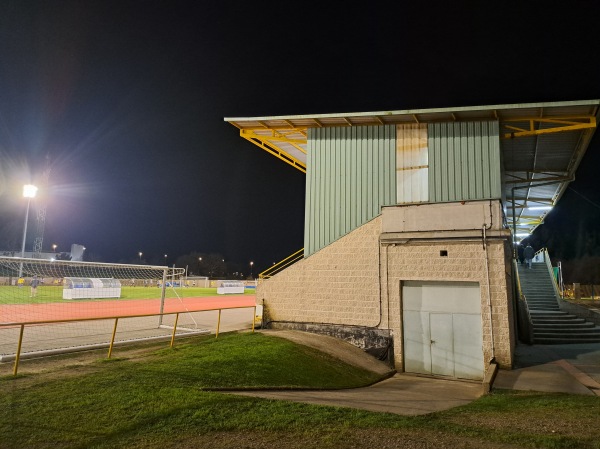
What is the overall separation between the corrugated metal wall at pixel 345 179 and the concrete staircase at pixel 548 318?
9.02m

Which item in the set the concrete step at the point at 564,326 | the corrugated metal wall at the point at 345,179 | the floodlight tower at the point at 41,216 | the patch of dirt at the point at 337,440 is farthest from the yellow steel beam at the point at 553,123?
the floodlight tower at the point at 41,216

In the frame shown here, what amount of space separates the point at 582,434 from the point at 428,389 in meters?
6.24

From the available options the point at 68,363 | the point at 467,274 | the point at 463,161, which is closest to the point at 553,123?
the point at 463,161

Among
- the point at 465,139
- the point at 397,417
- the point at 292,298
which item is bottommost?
the point at 397,417

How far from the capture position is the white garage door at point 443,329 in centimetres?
1405

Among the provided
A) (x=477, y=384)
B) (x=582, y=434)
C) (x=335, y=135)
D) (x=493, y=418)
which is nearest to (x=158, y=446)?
(x=493, y=418)

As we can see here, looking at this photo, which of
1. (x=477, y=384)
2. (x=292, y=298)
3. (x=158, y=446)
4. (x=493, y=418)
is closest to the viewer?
(x=158, y=446)

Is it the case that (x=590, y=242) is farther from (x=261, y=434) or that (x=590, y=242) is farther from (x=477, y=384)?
(x=261, y=434)

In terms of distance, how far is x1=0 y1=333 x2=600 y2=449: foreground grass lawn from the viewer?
6.07 metres

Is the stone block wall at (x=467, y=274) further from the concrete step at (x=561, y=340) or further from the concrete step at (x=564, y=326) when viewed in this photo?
the concrete step at (x=564, y=326)

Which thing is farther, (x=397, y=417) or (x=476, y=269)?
(x=476, y=269)

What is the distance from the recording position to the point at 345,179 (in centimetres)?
1830

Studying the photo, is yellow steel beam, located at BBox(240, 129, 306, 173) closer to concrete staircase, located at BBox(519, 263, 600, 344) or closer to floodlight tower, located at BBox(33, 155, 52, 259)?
concrete staircase, located at BBox(519, 263, 600, 344)

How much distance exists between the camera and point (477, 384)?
1338 centimetres
